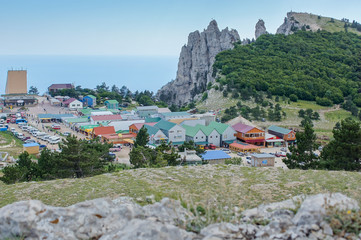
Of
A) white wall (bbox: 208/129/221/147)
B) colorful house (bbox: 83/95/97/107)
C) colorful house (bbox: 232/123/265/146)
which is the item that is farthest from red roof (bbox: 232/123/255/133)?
colorful house (bbox: 83/95/97/107)

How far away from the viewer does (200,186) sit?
8734mm

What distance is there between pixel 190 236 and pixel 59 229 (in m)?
2.02

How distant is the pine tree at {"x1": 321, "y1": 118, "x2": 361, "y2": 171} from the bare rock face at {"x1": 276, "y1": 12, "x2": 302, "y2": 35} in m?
80.6

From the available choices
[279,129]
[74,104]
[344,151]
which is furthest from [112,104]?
[344,151]

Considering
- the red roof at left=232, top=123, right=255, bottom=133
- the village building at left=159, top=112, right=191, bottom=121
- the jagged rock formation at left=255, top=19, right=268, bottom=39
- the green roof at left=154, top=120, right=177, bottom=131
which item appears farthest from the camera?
the jagged rock formation at left=255, top=19, right=268, bottom=39

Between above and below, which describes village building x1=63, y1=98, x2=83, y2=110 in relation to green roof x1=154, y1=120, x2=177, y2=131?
above

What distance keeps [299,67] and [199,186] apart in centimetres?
6001

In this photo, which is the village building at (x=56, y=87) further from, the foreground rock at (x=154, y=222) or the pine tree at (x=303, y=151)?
the foreground rock at (x=154, y=222)

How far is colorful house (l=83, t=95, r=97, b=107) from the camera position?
63.4m

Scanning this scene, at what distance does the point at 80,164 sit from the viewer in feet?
47.8

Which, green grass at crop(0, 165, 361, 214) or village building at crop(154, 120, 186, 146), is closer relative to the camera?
→ green grass at crop(0, 165, 361, 214)

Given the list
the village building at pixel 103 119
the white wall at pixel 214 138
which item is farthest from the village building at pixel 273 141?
the village building at pixel 103 119

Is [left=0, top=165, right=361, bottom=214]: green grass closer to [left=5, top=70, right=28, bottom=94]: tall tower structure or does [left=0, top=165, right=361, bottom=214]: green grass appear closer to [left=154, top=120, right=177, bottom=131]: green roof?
[left=154, top=120, right=177, bottom=131]: green roof

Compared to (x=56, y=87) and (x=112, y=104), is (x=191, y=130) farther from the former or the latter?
(x=56, y=87)
